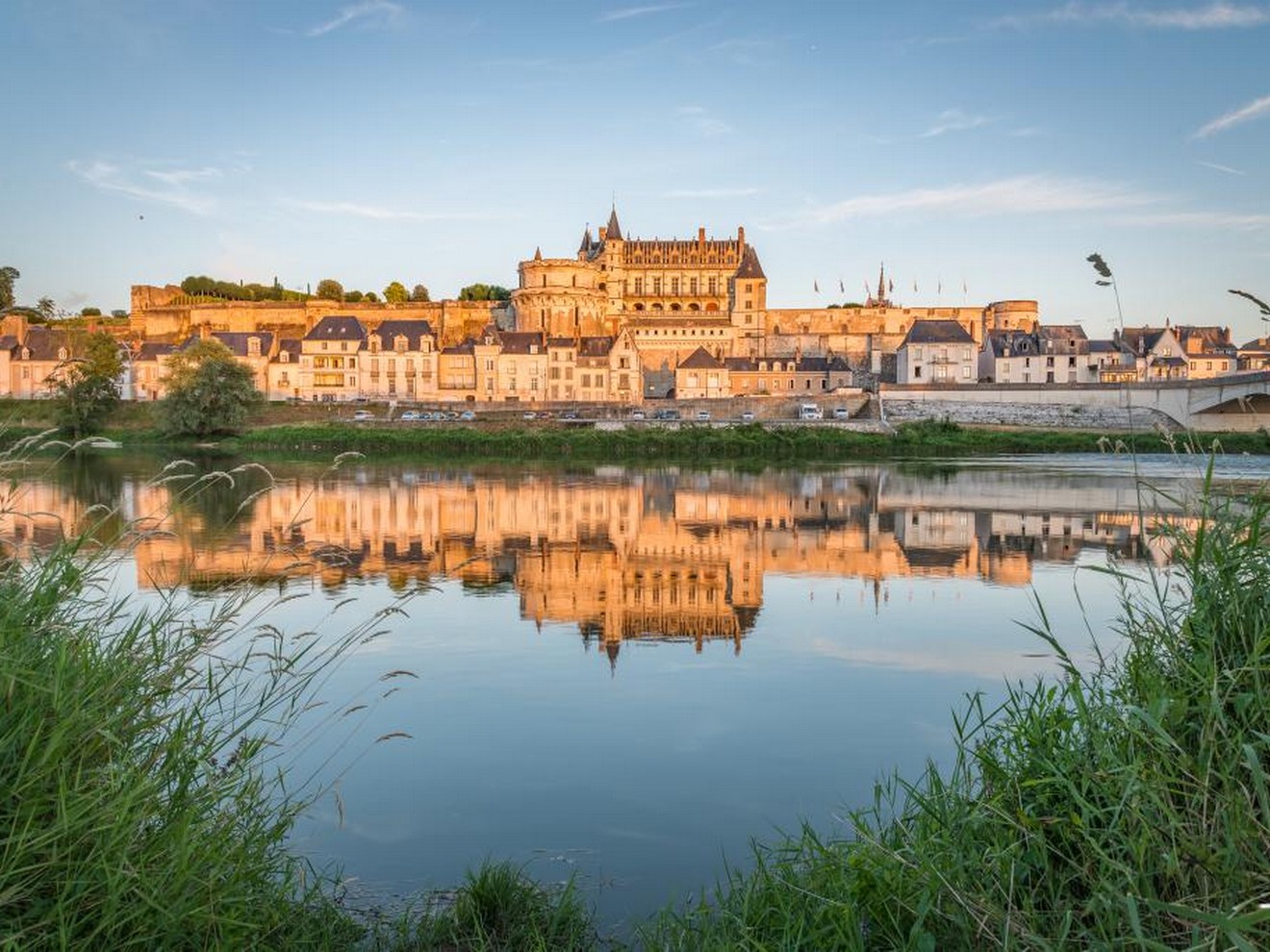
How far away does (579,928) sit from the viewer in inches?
153

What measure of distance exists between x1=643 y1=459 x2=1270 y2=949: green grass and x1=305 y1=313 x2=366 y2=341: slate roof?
62.5m

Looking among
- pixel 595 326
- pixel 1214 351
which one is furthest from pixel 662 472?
pixel 1214 351

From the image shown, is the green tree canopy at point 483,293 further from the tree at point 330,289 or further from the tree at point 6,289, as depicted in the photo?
the tree at point 6,289

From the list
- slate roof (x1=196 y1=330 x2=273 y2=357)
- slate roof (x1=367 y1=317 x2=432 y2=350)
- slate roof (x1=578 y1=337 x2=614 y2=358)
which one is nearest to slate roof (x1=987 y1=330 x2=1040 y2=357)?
slate roof (x1=578 y1=337 x2=614 y2=358)

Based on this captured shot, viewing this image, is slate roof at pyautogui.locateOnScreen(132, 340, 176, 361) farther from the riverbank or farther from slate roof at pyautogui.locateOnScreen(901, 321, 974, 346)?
slate roof at pyautogui.locateOnScreen(901, 321, 974, 346)

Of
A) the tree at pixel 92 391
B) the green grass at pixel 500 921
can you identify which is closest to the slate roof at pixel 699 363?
the tree at pixel 92 391

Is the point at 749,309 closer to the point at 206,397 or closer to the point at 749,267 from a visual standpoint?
the point at 749,267

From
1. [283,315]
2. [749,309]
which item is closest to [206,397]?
[283,315]

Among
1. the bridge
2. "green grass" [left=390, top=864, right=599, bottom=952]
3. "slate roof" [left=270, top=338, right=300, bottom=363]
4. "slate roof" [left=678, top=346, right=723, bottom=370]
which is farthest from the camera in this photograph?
"slate roof" [left=678, top=346, right=723, bottom=370]

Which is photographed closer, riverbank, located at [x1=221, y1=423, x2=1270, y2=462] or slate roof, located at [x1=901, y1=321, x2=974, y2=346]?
riverbank, located at [x1=221, y1=423, x2=1270, y2=462]

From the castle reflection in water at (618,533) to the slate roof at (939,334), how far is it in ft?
113

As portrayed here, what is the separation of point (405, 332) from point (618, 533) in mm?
49350

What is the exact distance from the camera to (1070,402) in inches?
2164

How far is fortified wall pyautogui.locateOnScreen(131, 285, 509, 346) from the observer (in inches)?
2985
